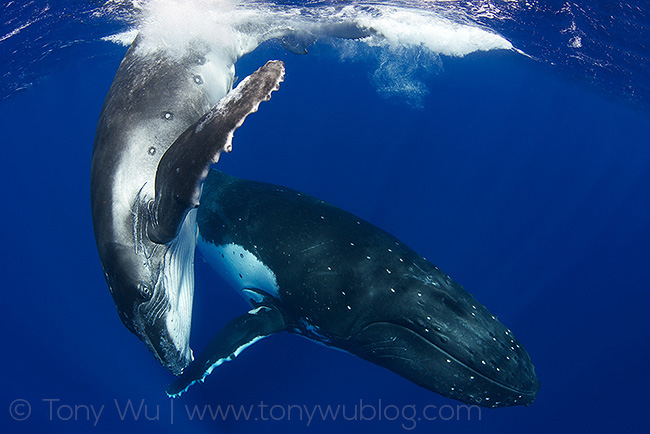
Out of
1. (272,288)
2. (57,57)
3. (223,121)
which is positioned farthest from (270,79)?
(57,57)

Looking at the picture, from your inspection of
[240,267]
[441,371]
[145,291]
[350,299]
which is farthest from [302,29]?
[441,371]

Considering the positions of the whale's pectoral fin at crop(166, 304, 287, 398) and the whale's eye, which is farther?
the whale's pectoral fin at crop(166, 304, 287, 398)

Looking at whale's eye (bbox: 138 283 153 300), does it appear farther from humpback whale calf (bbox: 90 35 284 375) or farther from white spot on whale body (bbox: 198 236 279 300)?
white spot on whale body (bbox: 198 236 279 300)

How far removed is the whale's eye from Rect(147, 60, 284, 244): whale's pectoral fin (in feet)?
3.25

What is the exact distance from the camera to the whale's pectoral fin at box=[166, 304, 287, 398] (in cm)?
548

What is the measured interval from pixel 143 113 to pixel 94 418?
45.3ft

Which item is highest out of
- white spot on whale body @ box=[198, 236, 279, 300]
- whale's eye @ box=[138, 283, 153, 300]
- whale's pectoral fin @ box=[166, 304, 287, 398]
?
whale's eye @ box=[138, 283, 153, 300]

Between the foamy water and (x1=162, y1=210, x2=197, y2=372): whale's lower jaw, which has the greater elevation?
the foamy water

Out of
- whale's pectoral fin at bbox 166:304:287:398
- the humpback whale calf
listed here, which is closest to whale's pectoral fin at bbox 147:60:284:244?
the humpback whale calf

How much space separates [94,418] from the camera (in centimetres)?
1305

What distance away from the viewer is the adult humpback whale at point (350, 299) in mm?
4379

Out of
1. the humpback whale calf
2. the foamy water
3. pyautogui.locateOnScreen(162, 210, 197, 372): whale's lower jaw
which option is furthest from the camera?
the foamy water

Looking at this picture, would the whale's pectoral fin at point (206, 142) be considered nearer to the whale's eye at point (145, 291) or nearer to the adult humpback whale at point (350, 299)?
the whale's eye at point (145, 291)

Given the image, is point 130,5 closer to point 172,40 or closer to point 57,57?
point 172,40
